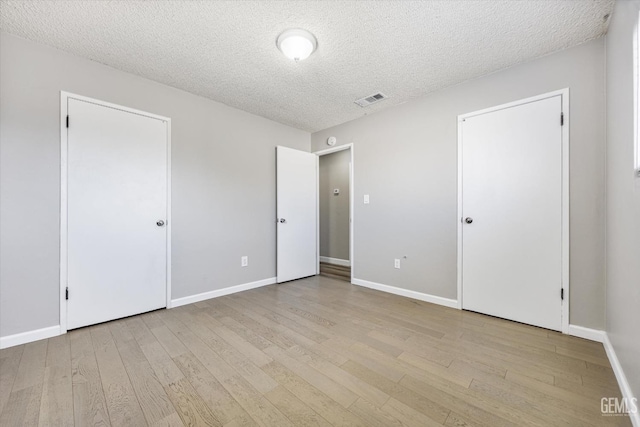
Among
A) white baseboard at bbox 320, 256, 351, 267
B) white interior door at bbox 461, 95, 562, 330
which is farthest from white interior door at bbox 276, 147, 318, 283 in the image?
white interior door at bbox 461, 95, 562, 330

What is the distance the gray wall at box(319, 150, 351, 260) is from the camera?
5355mm

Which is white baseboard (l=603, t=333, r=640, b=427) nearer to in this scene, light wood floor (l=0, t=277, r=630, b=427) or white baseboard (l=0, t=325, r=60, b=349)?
light wood floor (l=0, t=277, r=630, b=427)

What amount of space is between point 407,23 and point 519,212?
1.94 metres

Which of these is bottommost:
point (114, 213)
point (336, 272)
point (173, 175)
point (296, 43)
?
point (336, 272)

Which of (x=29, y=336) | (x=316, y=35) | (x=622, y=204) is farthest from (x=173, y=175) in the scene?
(x=622, y=204)

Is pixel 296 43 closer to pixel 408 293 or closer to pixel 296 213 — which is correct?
pixel 296 213

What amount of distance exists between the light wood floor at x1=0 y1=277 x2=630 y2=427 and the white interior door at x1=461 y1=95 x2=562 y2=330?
27 cm

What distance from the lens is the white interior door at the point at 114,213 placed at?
2260 mm

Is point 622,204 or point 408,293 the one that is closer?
point 622,204

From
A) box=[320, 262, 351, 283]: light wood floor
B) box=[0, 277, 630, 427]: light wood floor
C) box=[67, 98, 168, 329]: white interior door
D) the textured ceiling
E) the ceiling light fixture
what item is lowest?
box=[320, 262, 351, 283]: light wood floor

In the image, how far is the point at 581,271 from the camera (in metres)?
2.10

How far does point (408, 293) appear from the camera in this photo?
314 cm

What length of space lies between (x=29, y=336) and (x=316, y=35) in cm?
333

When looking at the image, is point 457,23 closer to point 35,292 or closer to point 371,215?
point 371,215
